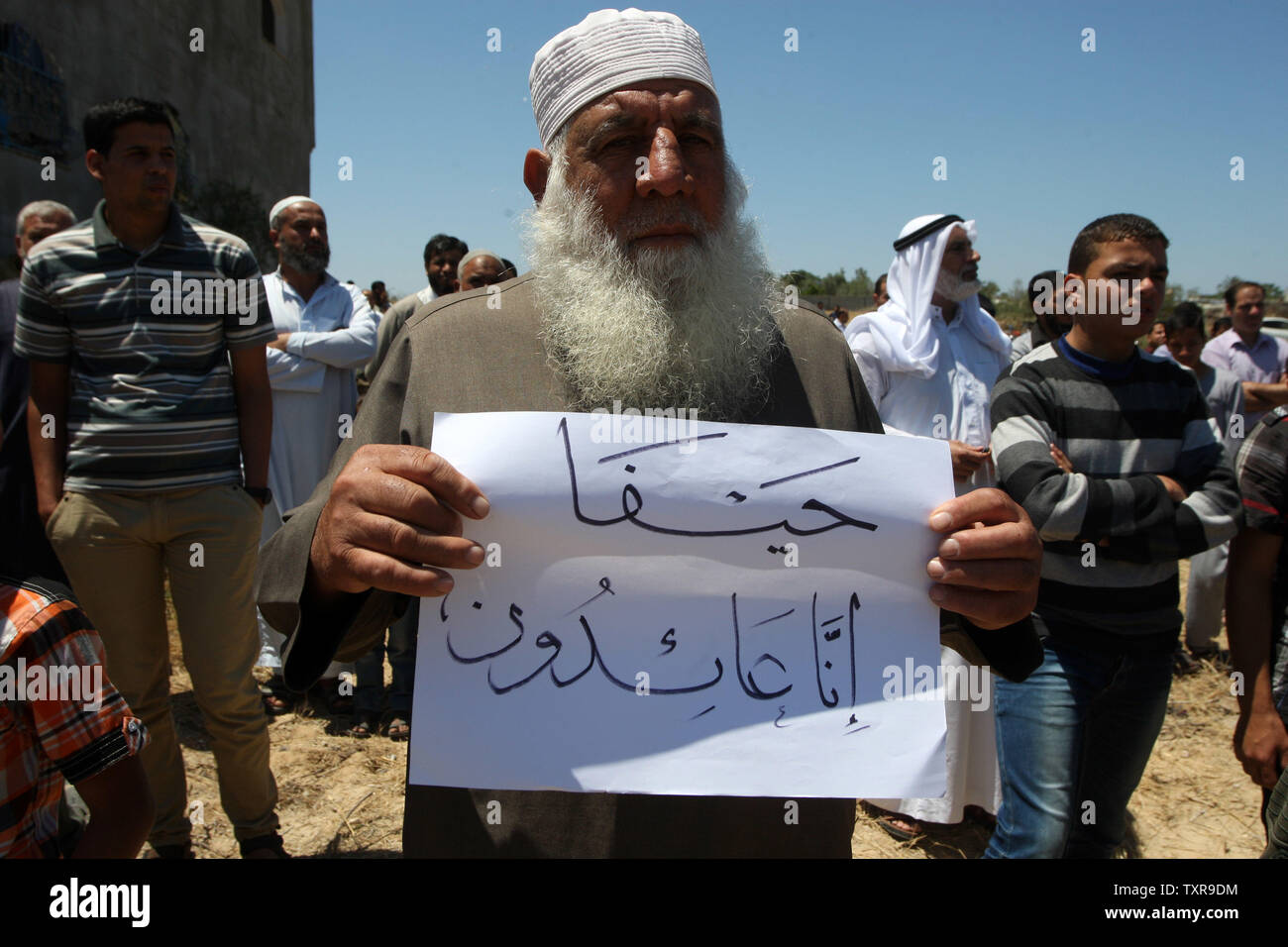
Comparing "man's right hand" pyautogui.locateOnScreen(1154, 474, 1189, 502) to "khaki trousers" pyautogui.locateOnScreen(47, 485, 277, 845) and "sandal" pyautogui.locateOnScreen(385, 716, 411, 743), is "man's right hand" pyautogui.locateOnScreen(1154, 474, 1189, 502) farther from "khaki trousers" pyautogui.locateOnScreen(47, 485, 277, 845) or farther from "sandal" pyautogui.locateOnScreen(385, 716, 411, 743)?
"sandal" pyautogui.locateOnScreen(385, 716, 411, 743)

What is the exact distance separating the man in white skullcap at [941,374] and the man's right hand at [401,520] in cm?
289

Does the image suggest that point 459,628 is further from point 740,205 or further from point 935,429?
point 935,429

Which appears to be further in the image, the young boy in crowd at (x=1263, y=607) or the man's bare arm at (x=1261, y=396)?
the man's bare arm at (x=1261, y=396)

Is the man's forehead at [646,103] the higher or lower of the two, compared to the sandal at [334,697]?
higher

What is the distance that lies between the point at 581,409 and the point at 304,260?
379 centimetres

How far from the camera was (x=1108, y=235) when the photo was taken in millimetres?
2619

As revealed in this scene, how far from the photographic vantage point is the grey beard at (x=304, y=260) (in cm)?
457

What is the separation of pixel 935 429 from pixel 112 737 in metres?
3.29

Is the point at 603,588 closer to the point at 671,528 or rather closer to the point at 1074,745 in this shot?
the point at 671,528

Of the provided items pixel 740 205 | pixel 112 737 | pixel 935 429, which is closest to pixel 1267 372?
pixel 935 429

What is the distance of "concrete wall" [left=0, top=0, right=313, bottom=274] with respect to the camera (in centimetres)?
1130

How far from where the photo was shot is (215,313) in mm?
2932

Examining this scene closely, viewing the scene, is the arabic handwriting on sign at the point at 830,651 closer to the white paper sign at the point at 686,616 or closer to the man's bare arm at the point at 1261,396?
the white paper sign at the point at 686,616

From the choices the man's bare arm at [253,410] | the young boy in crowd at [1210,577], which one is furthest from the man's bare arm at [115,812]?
the young boy in crowd at [1210,577]
